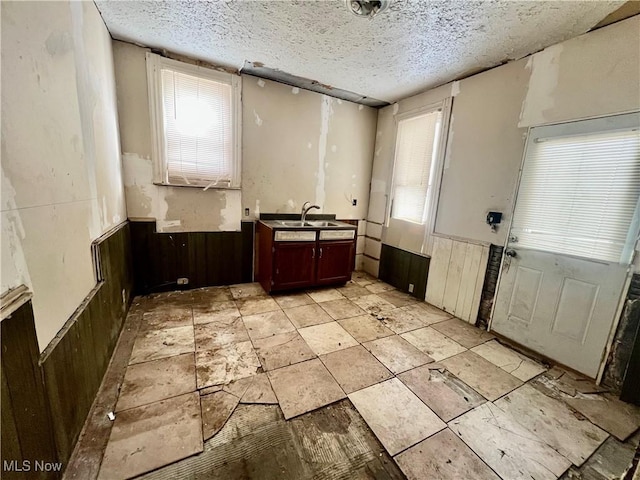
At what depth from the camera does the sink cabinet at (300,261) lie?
3.10 m

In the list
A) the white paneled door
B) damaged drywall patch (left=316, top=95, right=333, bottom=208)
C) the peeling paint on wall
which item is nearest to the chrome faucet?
damaged drywall patch (left=316, top=95, right=333, bottom=208)

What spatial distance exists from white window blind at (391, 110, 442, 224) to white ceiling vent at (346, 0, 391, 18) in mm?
1671

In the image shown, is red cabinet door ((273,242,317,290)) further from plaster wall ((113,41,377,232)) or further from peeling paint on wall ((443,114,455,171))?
peeling paint on wall ((443,114,455,171))

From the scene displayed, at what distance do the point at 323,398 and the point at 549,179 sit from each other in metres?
2.60

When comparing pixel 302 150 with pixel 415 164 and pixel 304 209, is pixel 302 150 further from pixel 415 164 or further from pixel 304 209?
pixel 415 164

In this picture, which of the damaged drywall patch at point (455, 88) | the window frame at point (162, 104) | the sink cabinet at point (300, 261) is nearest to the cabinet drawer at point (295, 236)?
the sink cabinet at point (300, 261)

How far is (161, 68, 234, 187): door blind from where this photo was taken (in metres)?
2.79

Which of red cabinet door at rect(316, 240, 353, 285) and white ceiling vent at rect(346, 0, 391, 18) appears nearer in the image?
white ceiling vent at rect(346, 0, 391, 18)

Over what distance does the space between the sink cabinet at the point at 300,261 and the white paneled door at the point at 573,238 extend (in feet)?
6.14

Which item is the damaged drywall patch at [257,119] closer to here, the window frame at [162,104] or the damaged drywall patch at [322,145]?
the window frame at [162,104]

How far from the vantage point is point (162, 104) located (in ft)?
9.00

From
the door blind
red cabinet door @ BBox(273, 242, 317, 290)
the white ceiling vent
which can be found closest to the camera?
the white ceiling vent

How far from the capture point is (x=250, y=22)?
207cm

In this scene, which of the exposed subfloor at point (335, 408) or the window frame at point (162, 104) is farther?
the window frame at point (162, 104)
